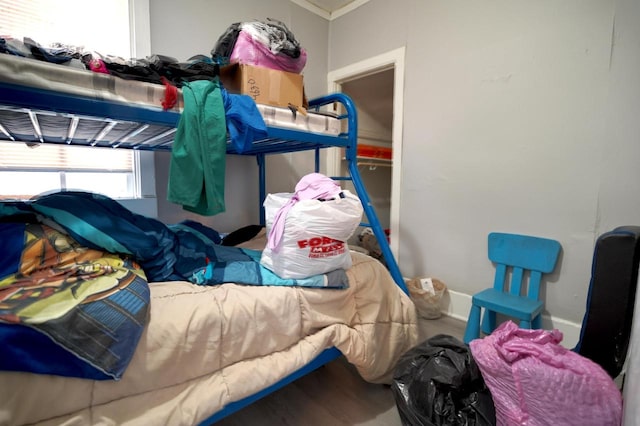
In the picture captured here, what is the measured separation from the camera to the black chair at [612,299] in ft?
2.86

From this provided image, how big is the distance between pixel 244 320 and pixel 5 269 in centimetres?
69

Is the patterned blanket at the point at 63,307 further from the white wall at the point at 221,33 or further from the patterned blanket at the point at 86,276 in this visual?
the white wall at the point at 221,33

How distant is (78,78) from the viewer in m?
0.93

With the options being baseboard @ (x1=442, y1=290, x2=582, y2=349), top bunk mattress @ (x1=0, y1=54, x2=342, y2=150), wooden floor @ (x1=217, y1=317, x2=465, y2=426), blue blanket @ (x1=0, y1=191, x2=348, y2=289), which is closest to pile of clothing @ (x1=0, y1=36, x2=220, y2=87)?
top bunk mattress @ (x1=0, y1=54, x2=342, y2=150)

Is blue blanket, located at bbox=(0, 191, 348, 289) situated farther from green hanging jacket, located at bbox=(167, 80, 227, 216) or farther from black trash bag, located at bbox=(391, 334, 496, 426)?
black trash bag, located at bbox=(391, 334, 496, 426)

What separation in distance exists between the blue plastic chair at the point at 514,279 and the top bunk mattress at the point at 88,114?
1304 mm

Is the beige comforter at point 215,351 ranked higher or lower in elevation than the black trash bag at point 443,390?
higher

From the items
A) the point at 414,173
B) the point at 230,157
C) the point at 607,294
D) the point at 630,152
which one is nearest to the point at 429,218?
the point at 414,173

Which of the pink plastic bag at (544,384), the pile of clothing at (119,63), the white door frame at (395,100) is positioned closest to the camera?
the pink plastic bag at (544,384)

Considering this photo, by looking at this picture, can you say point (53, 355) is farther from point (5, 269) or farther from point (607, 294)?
point (607, 294)

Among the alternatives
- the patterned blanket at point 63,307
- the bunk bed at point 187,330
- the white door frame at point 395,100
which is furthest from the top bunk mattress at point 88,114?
the white door frame at point 395,100

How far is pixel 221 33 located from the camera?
7.02ft

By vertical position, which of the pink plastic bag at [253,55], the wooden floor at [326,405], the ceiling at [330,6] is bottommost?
the wooden floor at [326,405]

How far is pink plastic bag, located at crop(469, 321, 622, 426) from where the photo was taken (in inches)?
30.6
